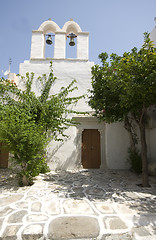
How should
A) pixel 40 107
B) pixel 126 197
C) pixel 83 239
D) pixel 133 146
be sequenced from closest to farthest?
pixel 83 239, pixel 126 197, pixel 40 107, pixel 133 146

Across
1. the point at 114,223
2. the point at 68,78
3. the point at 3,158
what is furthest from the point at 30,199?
the point at 68,78

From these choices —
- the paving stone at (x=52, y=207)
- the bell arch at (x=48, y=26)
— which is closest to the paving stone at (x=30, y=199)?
the paving stone at (x=52, y=207)

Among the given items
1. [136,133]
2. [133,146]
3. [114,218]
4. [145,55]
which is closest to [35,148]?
[114,218]

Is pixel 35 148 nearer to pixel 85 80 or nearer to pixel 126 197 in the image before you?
pixel 126 197

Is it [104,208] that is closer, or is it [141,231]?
[141,231]

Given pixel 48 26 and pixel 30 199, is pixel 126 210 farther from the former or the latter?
pixel 48 26

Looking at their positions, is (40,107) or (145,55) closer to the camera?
(145,55)

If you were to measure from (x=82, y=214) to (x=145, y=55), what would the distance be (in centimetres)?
458

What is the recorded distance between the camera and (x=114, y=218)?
282 centimetres

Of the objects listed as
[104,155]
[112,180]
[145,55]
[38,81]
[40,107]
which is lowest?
[112,180]

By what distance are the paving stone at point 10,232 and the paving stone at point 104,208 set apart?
5.58 ft

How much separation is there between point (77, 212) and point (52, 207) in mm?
636

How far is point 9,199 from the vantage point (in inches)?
151

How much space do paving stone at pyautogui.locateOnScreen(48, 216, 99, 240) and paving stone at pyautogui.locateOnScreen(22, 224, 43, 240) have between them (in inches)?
6.6
